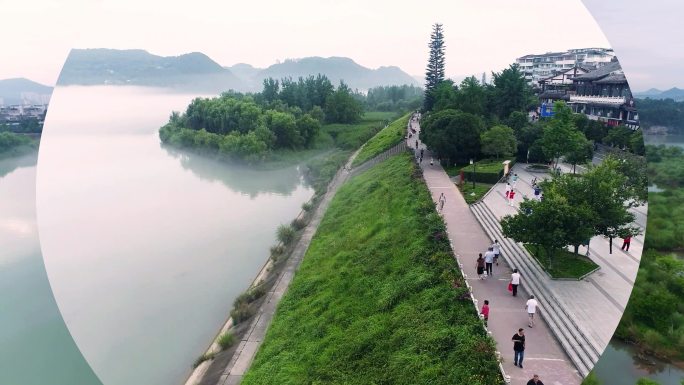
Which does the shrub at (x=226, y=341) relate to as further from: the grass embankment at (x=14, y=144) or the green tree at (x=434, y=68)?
the green tree at (x=434, y=68)

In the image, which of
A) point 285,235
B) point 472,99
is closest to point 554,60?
point 472,99

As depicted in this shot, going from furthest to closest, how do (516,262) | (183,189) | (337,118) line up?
(337,118) < (183,189) < (516,262)

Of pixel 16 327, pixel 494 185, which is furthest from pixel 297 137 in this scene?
pixel 16 327

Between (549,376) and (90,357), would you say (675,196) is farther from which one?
(90,357)

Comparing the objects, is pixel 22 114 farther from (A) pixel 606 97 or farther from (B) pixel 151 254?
(A) pixel 606 97

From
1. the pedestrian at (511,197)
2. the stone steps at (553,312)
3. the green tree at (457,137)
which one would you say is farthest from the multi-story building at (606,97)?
the stone steps at (553,312)

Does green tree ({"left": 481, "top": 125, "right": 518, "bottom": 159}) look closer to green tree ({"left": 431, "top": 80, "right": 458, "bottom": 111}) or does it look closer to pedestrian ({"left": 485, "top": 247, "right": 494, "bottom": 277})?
green tree ({"left": 431, "top": 80, "right": 458, "bottom": 111})
